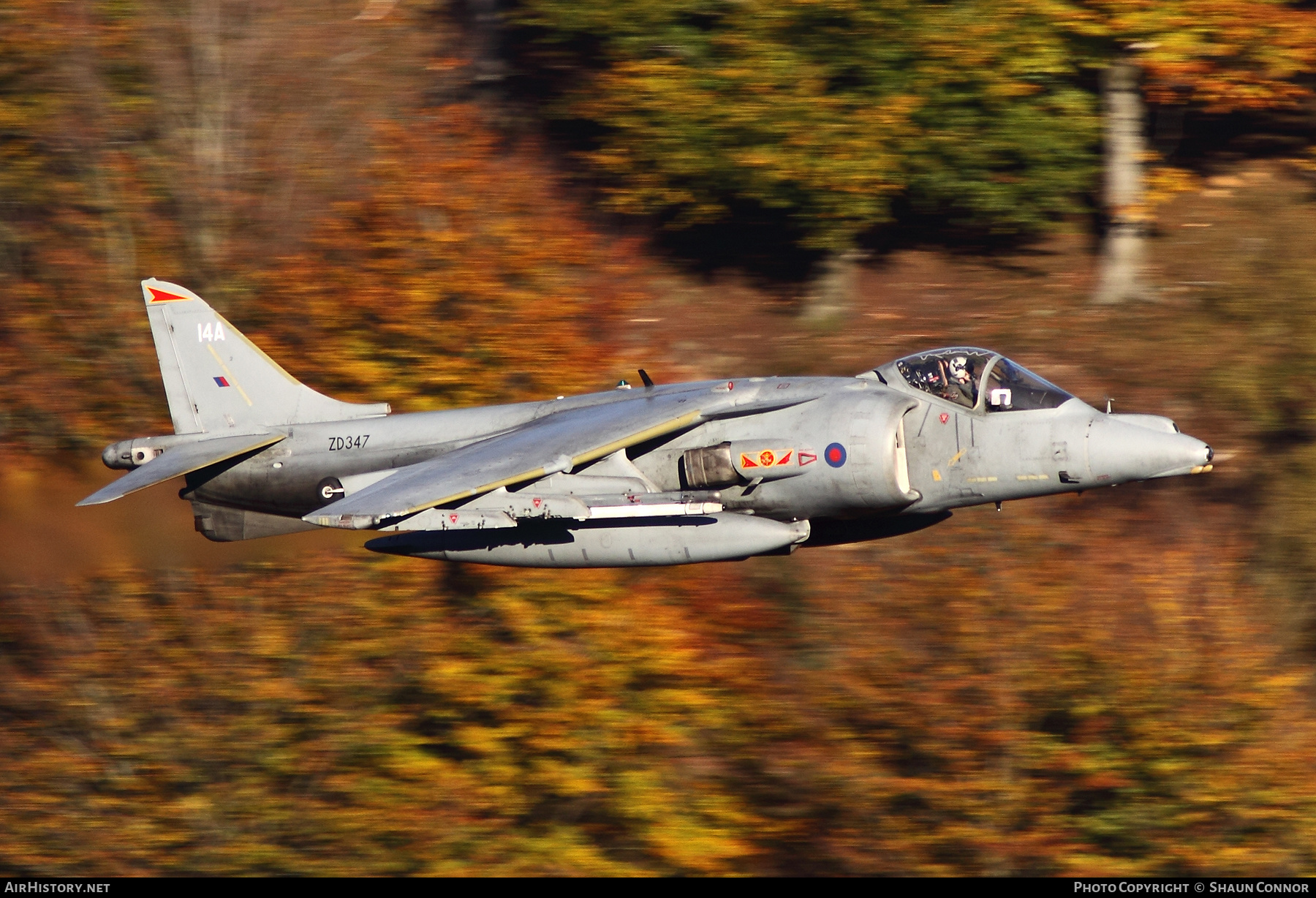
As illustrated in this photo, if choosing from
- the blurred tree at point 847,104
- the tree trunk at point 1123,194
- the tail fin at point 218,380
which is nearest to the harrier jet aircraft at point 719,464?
the tail fin at point 218,380

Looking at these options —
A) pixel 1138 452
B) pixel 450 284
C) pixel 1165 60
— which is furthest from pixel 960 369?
pixel 450 284

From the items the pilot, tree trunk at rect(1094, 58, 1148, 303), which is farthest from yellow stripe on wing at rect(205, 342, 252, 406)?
tree trunk at rect(1094, 58, 1148, 303)

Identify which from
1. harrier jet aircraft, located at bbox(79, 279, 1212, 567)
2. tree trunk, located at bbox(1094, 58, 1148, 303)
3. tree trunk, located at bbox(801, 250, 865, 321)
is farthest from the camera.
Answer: tree trunk, located at bbox(801, 250, 865, 321)

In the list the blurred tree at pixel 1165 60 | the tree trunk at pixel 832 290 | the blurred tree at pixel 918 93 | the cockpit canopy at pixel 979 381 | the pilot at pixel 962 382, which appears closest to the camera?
the cockpit canopy at pixel 979 381

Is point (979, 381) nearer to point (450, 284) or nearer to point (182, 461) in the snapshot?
point (182, 461)

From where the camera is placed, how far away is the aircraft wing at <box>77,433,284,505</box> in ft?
48.1

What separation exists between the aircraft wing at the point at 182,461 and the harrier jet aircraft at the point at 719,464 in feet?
0.16

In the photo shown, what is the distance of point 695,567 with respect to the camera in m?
22.3

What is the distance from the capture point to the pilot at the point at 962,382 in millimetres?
13672

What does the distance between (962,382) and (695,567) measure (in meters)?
9.29

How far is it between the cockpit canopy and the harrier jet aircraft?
0.01 m

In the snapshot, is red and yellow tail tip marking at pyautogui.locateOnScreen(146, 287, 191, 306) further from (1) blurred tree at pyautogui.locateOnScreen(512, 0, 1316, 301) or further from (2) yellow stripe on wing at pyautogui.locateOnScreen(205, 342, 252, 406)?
(1) blurred tree at pyautogui.locateOnScreen(512, 0, 1316, 301)

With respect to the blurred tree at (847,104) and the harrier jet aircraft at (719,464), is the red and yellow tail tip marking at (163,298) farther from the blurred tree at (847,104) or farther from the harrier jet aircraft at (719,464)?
the blurred tree at (847,104)

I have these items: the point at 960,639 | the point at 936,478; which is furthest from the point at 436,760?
the point at 936,478
